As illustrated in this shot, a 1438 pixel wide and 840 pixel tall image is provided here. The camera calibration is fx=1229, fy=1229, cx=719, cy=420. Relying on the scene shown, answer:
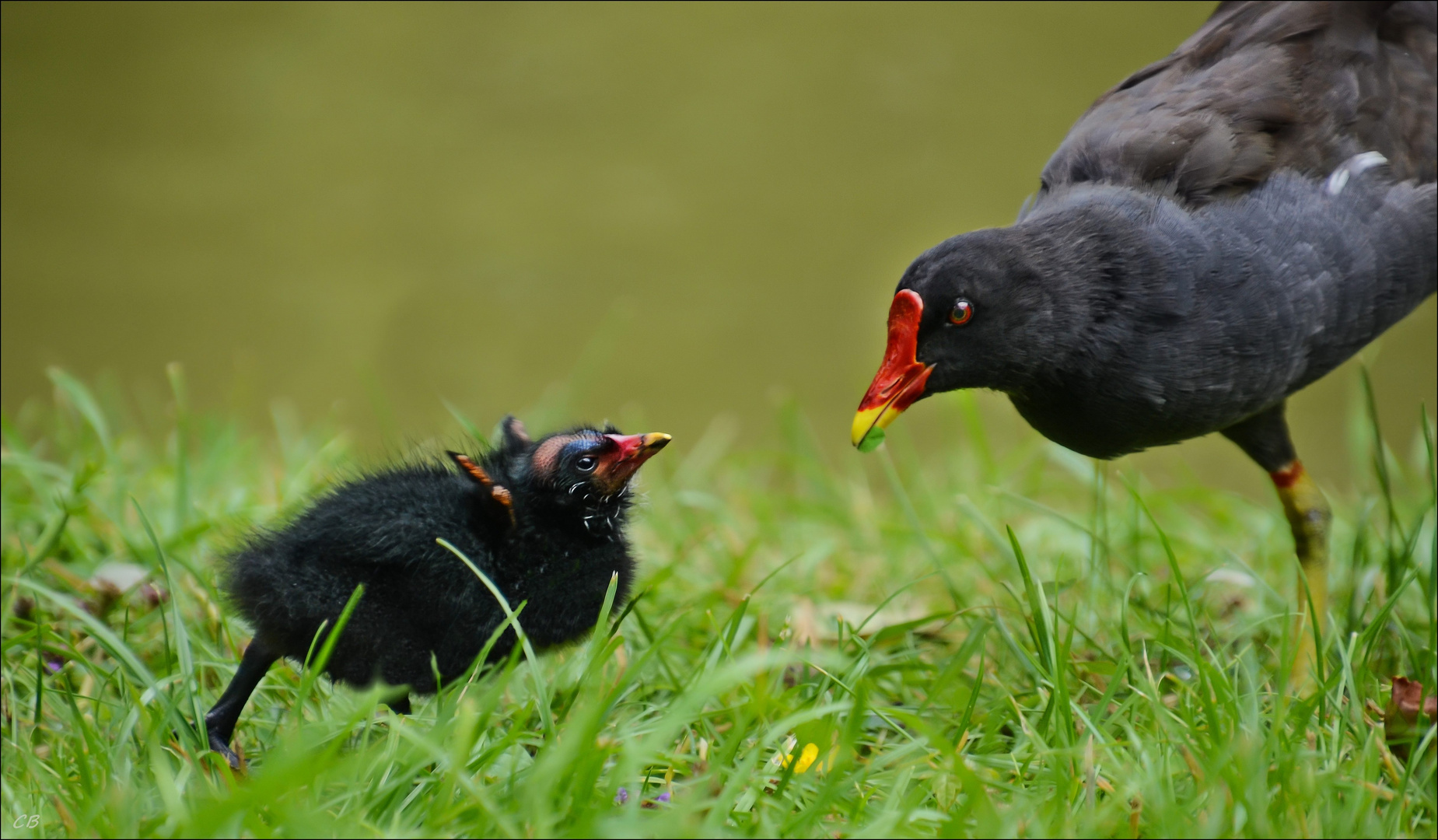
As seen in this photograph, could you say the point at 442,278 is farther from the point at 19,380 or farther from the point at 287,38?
the point at 19,380

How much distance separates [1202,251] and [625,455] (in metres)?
1.12

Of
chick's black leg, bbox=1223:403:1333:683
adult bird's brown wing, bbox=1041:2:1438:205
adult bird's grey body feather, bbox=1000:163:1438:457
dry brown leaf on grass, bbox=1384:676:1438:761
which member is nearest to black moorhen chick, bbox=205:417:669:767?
adult bird's grey body feather, bbox=1000:163:1438:457

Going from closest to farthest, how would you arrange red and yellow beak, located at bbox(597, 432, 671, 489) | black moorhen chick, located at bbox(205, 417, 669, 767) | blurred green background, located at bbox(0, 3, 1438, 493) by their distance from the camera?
black moorhen chick, located at bbox(205, 417, 669, 767)
red and yellow beak, located at bbox(597, 432, 671, 489)
blurred green background, located at bbox(0, 3, 1438, 493)

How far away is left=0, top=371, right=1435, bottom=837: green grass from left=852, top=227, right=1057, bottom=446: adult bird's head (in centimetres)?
33

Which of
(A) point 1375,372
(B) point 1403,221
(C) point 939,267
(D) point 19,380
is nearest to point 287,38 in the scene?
(D) point 19,380

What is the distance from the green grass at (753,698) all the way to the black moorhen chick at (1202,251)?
0.30 meters

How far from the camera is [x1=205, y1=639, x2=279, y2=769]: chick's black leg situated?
1.99 metres

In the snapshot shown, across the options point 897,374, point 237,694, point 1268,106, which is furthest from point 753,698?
point 1268,106

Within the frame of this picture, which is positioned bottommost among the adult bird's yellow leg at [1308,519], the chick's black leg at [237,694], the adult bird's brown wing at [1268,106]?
the adult bird's yellow leg at [1308,519]

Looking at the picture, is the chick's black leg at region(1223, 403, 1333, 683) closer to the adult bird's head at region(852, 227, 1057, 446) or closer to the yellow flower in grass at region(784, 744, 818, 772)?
the adult bird's head at region(852, 227, 1057, 446)

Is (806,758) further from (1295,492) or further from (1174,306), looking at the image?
(1295,492)

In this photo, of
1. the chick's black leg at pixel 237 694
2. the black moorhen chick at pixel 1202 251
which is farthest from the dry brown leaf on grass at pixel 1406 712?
the chick's black leg at pixel 237 694

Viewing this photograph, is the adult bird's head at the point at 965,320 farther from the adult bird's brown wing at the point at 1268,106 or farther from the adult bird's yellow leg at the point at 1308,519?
the adult bird's yellow leg at the point at 1308,519

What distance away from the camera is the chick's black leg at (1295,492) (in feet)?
9.37
